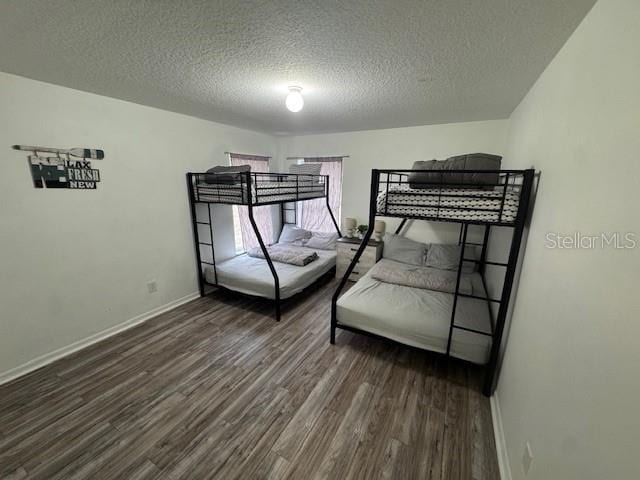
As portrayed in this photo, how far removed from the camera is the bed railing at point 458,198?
162 centimetres

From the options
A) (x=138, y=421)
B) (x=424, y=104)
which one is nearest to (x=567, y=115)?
(x=424, y=104)

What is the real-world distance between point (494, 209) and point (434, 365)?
1.39m

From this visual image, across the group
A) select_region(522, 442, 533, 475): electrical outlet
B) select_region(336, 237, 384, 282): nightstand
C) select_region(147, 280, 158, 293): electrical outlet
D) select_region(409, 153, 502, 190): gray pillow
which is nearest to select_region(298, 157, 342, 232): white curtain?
select_region(336, 237, 384, 282): nightstand

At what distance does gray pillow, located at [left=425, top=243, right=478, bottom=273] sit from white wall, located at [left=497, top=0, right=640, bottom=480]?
1751 millimetres

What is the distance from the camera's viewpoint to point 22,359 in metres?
1.98

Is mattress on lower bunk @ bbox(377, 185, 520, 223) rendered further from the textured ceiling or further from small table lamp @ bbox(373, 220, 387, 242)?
small table lamp @ bbox(373, 220, 387, 242)

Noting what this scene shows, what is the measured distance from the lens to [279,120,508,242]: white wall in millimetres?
3132

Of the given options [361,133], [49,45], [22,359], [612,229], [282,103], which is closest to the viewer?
[612,229]

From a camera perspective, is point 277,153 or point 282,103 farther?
point 277,153

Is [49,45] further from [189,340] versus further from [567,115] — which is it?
[567,115]

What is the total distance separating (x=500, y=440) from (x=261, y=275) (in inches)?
97.9

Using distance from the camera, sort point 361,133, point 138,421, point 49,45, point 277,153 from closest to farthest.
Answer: point 49,45 → point 138,421 → point 361,133 → point 277,153

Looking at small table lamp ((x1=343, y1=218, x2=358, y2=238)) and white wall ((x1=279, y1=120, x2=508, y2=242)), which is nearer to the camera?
white wall ((x1=279, y1=120, x2=508, y2=242))

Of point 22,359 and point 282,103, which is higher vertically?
point 282,103
